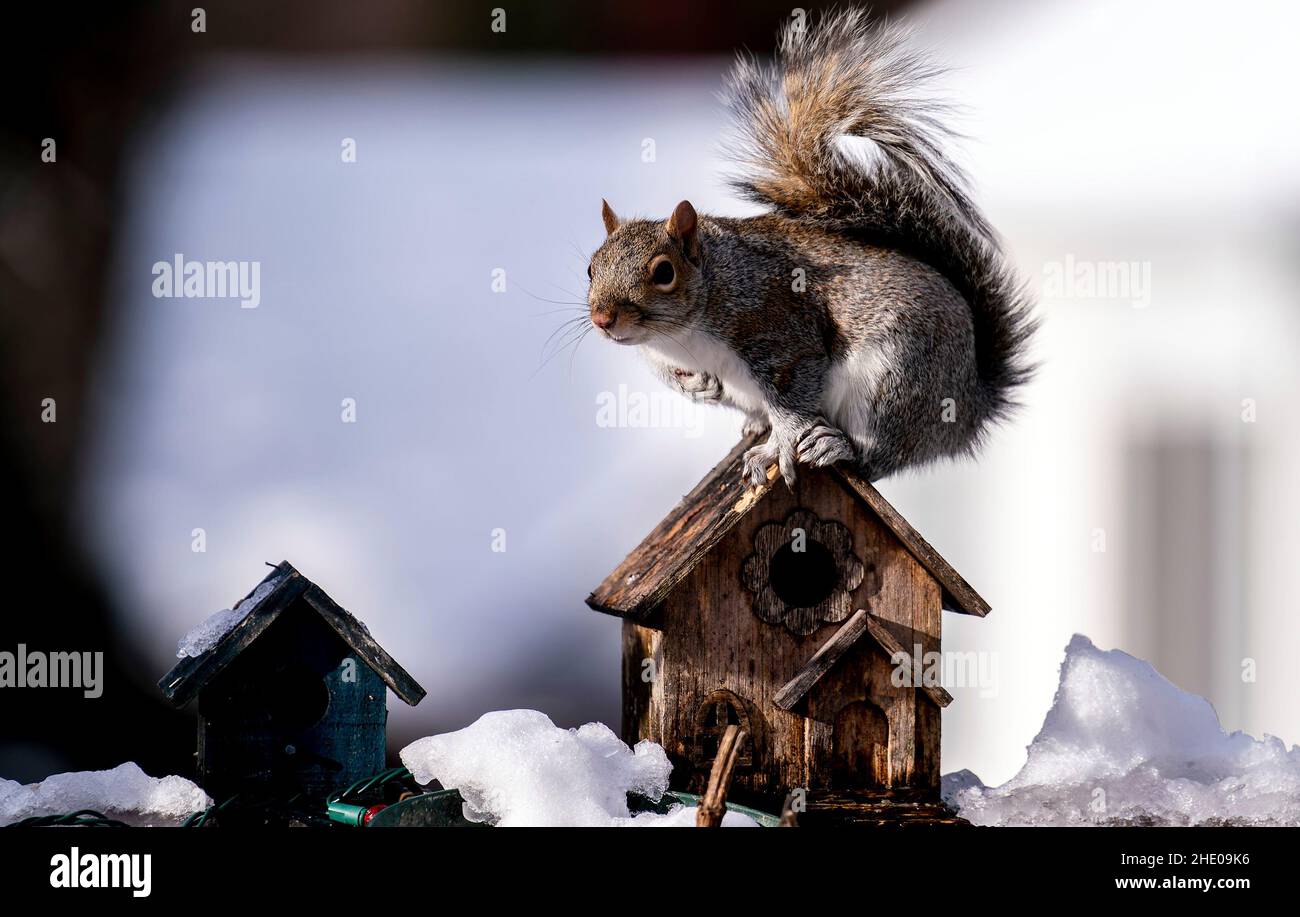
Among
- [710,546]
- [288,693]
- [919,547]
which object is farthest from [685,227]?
[288,693]

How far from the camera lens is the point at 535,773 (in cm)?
147

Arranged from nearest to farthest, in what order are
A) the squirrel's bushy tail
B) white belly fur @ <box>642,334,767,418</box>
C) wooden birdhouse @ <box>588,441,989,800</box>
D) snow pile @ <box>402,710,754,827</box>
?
1. snow pile @ <box>402,710,754,827</box>
2. wooden birdhouse @ <box>588,441,989,800</box>
3. white belly fur @ <box>642,334,767,418</box>
4. the squirrel's bushy tail

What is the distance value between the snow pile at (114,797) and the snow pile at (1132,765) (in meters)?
1.03

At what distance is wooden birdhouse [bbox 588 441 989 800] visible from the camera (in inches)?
61.4

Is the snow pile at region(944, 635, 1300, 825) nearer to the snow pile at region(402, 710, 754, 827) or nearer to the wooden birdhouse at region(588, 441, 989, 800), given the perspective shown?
the wooden birdhouse at region(588, 441, 989, 800)

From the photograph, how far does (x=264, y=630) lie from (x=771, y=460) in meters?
0.70

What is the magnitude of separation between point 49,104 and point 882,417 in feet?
5.71

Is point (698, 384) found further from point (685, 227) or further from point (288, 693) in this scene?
point (288, 693)

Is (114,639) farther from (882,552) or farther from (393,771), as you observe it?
(882,552)

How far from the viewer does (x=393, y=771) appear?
160cm

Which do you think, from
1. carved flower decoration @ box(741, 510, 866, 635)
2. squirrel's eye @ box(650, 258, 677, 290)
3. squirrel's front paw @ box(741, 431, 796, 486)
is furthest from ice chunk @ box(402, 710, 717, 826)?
squirrel's eye @ box(650, 258, 677, 290)

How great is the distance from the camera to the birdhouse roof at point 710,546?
5.05 ft

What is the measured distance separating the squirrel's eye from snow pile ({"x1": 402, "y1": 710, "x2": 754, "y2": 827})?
59 centimetres

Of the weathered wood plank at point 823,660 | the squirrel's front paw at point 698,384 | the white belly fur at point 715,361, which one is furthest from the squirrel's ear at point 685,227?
the weathered wood plank at point 823,660
